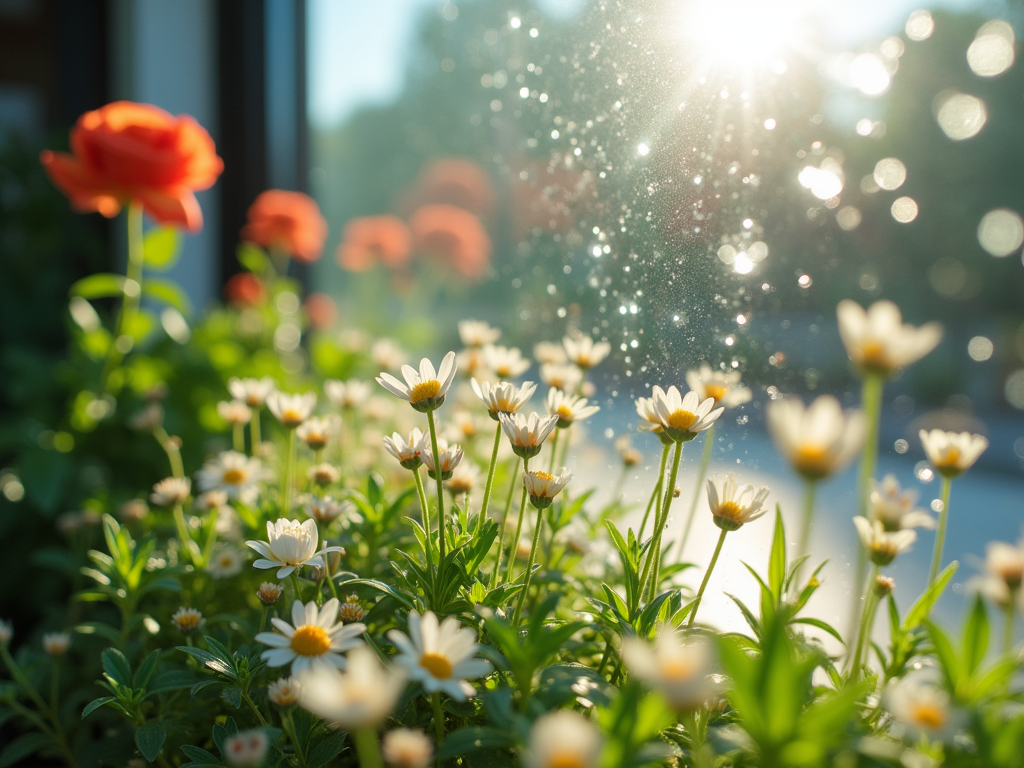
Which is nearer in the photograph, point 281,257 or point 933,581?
point 933,581

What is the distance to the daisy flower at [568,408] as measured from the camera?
50cm

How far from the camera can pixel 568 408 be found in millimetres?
509

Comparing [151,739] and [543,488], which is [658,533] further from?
[151,739]

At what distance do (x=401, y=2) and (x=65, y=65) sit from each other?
0.98 meters

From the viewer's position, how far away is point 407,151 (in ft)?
5.83

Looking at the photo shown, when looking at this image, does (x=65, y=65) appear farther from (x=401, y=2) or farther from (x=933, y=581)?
(x=933, y=581)

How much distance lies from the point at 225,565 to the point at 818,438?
1.58ft

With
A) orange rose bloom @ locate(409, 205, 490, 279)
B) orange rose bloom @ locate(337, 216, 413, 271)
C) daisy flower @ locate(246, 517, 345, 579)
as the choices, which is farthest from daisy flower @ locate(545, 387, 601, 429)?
orange rose bloom @ locate(337, 216, 413, 271)

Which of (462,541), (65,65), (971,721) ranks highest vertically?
(65,65)

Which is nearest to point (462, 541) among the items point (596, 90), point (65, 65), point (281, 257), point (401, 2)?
point (596, 90)

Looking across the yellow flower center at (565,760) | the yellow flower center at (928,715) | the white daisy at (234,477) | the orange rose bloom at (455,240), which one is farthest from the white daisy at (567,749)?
the orange rose bloom at (455,240)

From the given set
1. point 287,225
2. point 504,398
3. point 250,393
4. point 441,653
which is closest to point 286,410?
point 250,393

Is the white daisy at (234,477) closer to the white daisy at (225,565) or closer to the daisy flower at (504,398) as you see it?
Result: the white daisy at (225,565)

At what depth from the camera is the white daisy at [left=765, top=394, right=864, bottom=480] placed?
0.86ft
